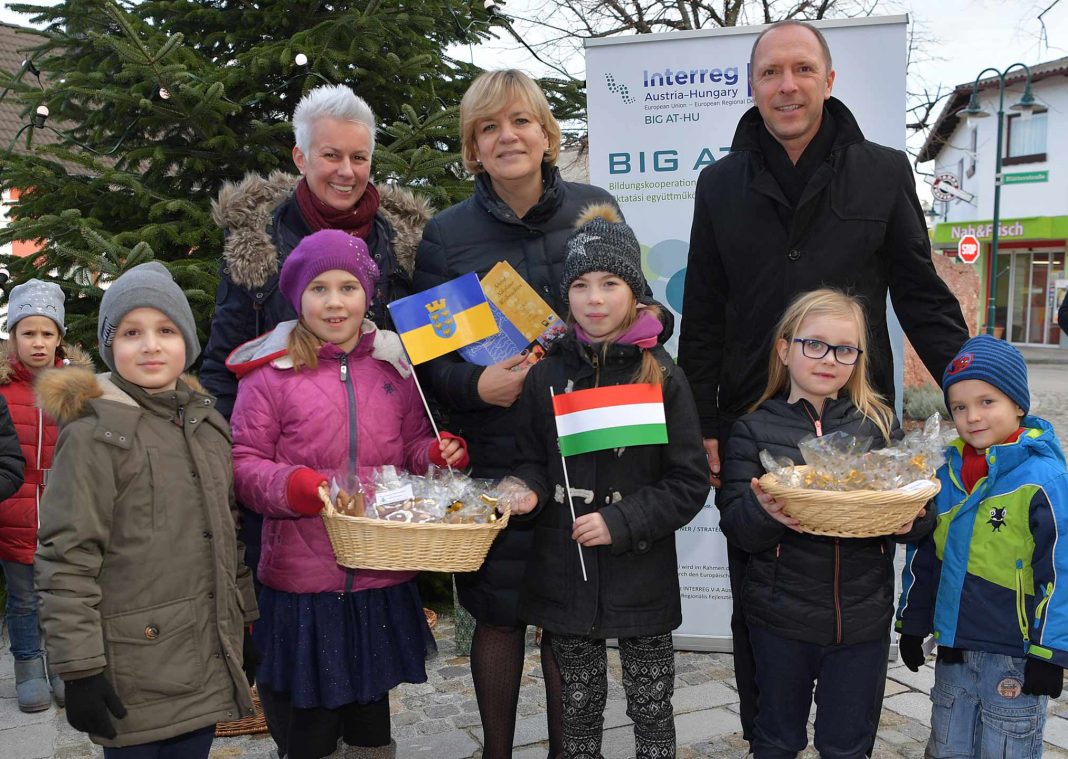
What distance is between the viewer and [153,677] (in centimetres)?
243

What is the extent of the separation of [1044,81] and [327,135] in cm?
3181

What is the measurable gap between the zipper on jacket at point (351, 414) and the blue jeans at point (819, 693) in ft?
4.57

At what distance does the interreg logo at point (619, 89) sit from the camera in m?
4.56

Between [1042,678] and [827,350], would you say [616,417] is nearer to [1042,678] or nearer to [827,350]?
[827,350]

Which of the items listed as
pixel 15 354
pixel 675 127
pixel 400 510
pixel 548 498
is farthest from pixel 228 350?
pixel 675 127

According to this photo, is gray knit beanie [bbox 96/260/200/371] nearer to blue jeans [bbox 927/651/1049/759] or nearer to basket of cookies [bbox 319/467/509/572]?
basket of cookies [bbox 319/467/509/572]

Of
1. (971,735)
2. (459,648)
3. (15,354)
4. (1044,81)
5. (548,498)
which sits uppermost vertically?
(1044,81)

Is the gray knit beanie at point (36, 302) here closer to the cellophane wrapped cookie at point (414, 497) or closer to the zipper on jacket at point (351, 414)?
the zipper on jacket at point (351, 414)

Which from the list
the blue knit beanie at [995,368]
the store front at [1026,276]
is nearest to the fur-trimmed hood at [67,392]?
the blue knit beanie at [995,368]

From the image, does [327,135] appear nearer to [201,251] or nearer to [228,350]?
[228,350]

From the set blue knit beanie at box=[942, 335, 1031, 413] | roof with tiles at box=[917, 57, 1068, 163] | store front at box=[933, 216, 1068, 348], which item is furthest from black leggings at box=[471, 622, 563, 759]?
store front at box=[933, 216, 1068, 348]

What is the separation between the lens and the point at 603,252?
279 centimetres

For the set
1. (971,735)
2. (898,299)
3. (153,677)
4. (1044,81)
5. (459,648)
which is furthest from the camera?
(1044,81)

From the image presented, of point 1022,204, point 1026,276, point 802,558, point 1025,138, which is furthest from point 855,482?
point 1026,276
